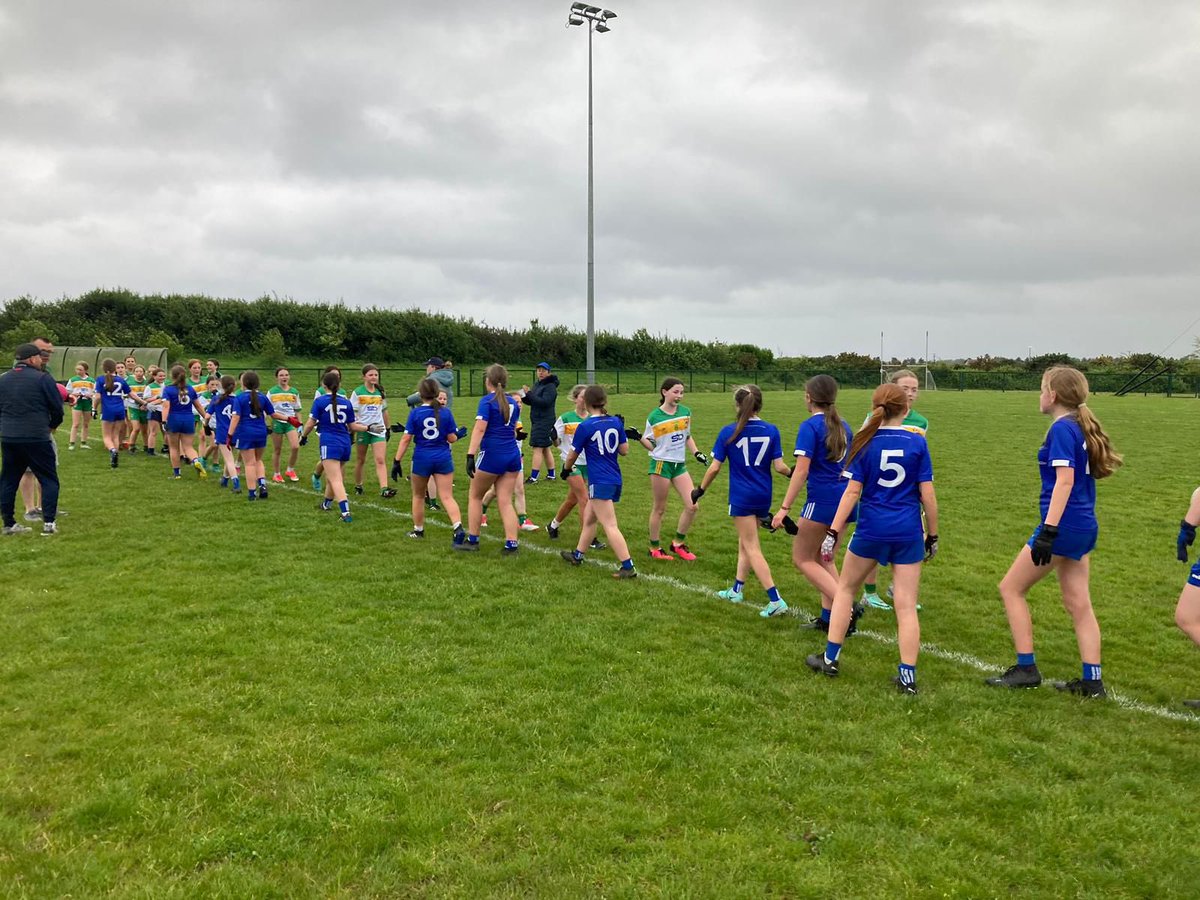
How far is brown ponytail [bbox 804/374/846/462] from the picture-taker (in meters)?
5.92

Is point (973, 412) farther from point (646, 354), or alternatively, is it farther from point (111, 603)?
point (646, 354)

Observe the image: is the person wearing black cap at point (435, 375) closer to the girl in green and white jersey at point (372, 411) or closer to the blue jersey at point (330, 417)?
the girl in green and white jersey at point (372, 411)

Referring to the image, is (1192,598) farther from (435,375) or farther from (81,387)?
(81,387)

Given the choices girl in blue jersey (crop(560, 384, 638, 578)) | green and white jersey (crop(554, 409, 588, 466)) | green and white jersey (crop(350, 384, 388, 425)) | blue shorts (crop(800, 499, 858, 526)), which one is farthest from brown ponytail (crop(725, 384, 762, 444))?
green and white jersey (crop(350, 384, 388, 425))

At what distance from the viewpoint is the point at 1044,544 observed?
4598mm

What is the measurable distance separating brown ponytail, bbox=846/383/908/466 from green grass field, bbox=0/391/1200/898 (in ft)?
5.35

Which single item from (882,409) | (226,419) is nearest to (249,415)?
(226,419)

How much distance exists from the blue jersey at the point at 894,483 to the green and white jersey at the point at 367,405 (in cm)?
801

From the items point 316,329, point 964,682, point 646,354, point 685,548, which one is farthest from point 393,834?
point 646,354

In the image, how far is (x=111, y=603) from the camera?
6609 millimetres

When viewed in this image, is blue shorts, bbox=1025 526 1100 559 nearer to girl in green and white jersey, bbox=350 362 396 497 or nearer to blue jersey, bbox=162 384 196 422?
girl in green and white jersey, bbox=350 362 396 497

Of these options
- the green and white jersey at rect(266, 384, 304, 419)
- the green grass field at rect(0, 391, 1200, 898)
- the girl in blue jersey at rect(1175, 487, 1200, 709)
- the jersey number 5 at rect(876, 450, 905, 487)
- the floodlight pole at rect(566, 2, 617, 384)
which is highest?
the floodlight pole at rect(566, 2, 617, 384)

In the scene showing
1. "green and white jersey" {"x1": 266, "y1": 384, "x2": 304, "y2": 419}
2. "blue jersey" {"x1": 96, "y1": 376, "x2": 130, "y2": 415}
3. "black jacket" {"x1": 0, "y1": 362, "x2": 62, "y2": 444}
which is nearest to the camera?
"black jacket" {"x1": 0, "y1": 362, "x2": 62, "y2": 444}

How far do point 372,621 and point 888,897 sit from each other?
438cm
